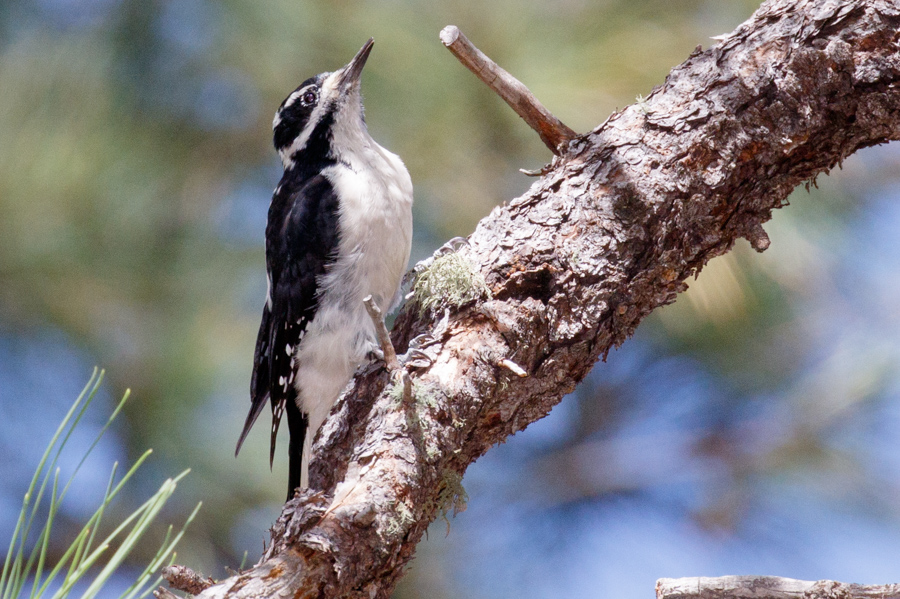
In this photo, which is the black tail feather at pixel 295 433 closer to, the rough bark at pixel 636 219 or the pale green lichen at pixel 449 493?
the rough bark at pixel 636 219

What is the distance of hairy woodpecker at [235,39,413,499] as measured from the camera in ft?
7.65

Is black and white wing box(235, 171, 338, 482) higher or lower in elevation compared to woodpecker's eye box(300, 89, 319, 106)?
lower

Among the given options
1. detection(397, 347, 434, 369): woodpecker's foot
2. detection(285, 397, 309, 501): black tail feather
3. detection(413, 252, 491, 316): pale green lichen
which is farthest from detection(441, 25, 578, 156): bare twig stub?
detection(285, 397, 309, 501): black tail feather

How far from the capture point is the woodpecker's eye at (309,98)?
103 inches

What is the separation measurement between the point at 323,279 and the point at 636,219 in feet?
Answer: 3.33

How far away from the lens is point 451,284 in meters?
1.74

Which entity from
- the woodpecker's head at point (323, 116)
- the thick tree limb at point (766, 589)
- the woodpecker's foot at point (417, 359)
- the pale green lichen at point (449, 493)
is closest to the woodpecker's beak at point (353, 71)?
the woodpecker's head at point (323, 116)

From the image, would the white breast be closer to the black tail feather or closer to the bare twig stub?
the black tail feather

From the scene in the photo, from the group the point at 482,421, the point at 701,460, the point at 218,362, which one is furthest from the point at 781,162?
the point at 218,362

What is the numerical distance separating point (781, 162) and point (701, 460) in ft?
4.92

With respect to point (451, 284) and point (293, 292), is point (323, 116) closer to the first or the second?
point (293, 292)

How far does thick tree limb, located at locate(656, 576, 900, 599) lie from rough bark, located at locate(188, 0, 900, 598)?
0.48m

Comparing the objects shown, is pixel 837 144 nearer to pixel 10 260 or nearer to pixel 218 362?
pixel 218 362

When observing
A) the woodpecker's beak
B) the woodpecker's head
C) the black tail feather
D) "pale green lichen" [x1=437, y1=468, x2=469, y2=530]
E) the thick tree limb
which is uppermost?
the woodpecker's beak
